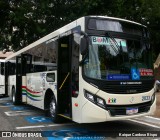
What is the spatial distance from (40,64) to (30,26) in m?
11.5

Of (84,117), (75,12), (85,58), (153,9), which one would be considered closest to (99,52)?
(85,58)

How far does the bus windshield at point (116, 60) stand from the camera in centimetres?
847

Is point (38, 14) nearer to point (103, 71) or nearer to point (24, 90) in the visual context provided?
point (24, 90)

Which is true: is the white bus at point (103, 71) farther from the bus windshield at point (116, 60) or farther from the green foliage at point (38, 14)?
the green foliage at point (38, 14)

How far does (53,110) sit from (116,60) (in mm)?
3354

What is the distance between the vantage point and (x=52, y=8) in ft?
74.7

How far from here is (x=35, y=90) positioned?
43.3ft

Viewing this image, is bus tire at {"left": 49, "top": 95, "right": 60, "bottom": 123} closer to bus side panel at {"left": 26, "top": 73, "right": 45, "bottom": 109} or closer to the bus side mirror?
bus side panel at {"left": 26, "top": 73, "right": 45, "bottom": 109}

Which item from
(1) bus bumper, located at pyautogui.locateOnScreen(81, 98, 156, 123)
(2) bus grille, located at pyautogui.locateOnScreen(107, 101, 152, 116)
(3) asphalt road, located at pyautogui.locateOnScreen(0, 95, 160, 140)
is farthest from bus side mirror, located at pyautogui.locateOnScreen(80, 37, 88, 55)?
(3) asphalt road, located at pyautogui.locateOnScreen(0, 95, 160, 140)

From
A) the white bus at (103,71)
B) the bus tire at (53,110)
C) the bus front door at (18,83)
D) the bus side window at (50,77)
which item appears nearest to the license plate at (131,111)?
the white bus at (103,71)

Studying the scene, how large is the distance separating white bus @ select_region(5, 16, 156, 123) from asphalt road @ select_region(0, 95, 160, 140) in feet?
1.55

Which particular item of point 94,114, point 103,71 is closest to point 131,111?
point 94,114

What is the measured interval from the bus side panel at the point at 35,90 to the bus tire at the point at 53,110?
84cm

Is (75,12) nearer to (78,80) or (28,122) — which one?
(28,122)
